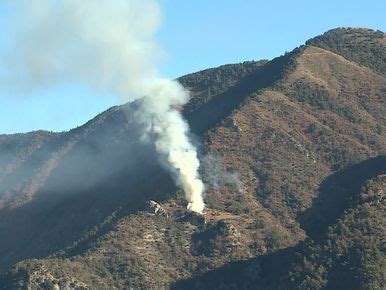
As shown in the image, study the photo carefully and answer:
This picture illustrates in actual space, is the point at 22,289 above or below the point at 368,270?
above

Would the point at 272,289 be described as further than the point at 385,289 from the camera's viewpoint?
Yes

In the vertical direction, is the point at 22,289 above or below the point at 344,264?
above

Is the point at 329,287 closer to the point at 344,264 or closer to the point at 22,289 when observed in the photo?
the point at 344,264

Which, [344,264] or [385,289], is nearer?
[385,289]

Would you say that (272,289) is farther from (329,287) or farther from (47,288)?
(47,288)

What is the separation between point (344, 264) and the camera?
19788cm

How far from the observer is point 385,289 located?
18538cm

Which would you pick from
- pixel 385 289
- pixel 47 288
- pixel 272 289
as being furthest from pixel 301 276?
pixel 47 288

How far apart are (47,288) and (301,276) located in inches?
2090

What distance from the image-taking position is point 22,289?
654 ft

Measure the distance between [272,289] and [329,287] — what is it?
12.8m

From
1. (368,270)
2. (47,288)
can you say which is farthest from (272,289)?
(47,288)

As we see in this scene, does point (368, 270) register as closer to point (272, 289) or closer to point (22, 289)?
point (272, 289)

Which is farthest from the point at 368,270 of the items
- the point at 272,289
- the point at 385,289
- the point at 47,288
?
the point at 47,288
